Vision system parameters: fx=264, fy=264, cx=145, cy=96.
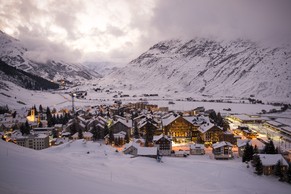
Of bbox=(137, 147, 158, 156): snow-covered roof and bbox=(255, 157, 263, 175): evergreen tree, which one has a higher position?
bbox=(137, 147, 158, 156): snow-covered roof

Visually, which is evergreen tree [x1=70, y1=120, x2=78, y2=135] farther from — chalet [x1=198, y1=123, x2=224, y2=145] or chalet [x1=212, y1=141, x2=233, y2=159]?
chalet [x1=212, y1=141, x2=233, y2=159]

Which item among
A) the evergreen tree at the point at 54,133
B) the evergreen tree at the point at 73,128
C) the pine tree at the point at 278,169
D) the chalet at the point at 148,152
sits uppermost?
the evergreen tree at the point at 73,128

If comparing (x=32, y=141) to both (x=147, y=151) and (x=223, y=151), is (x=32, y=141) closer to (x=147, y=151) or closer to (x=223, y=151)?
(x=147, y=151)

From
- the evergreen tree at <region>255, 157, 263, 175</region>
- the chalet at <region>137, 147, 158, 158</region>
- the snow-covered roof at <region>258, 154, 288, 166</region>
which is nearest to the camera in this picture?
the evergreen tree at <region>255, 157, 263, 175</region>

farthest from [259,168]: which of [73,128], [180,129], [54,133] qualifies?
[54,133]

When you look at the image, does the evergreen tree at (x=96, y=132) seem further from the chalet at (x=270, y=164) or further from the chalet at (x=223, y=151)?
the chalet at (x=270, y=164)

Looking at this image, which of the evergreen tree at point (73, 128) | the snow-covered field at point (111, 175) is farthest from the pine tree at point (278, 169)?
the evergreen tree at point (73, 128)

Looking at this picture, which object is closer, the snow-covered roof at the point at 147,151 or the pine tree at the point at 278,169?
the pine tree at the point at 278,169

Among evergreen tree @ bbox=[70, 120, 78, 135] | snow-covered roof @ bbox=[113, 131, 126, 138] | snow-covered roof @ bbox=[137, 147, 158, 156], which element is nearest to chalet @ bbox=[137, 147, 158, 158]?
snow-covered roof @ bbox=[137, 147, 158, 156]

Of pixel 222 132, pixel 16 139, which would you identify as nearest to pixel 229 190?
pixel 222 132
